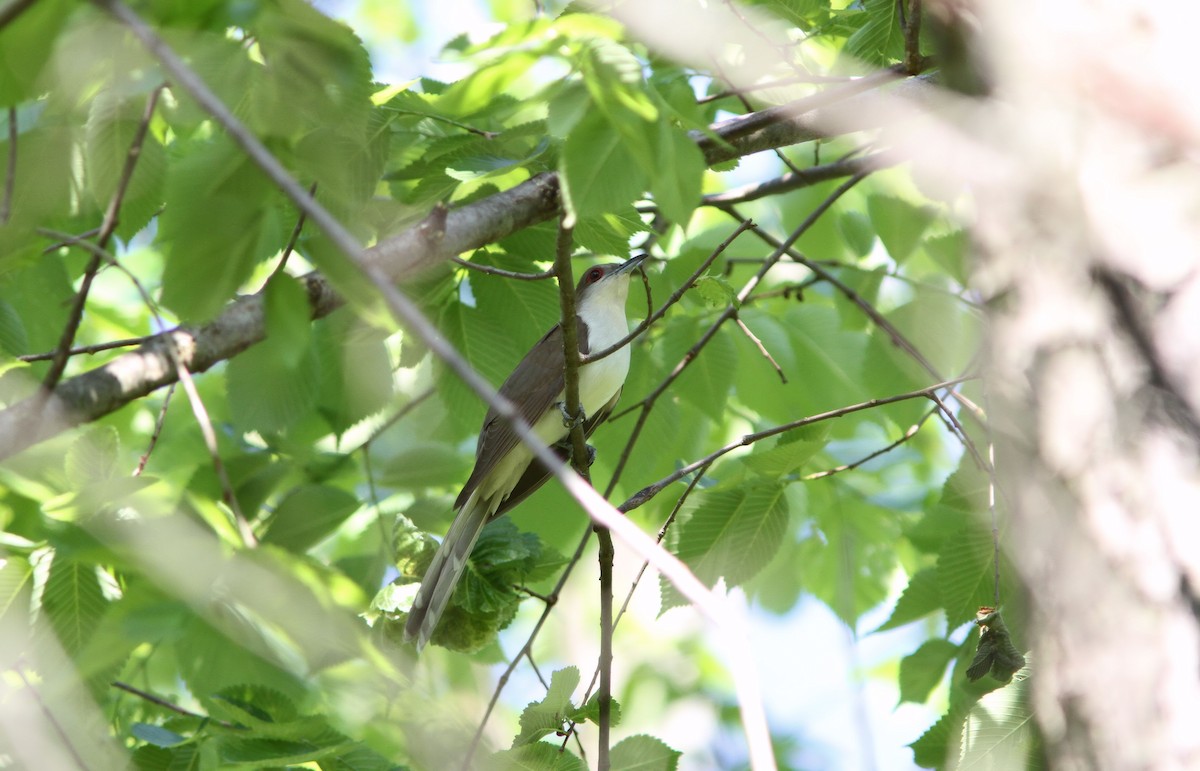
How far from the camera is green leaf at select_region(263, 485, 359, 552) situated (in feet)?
13.2

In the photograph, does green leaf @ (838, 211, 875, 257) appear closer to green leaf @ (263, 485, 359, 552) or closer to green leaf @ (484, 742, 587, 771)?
green leaf @ (263, 485, 359, 552)

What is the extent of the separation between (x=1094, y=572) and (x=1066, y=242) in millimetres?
593

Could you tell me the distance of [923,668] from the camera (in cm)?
407

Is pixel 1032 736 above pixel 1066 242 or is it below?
below

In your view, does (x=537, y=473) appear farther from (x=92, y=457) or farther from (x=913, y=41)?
(x=913, y=41)

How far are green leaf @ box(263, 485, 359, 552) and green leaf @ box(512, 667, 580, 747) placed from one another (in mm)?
1513

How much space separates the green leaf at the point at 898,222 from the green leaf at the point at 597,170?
Result: 274cm

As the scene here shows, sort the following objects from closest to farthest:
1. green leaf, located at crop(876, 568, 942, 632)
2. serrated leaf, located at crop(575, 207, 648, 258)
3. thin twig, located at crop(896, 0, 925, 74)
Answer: thin twig, located at crop(896, 0, 925, 74)
serrated leaf, located at crop(575, 207, 648, 258)
green leaf, located at crop(876, 568, 942, 632)

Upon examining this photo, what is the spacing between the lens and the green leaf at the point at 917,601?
157 inches

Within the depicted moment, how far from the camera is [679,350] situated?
4617 millimetres

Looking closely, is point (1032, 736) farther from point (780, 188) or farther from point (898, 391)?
point (780, 188)

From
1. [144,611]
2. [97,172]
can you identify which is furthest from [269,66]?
[144,611]

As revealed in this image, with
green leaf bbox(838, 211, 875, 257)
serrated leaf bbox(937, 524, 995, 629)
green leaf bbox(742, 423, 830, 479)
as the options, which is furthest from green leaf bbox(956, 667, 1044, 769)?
green leaf bbox(838, 211, 875, 257)

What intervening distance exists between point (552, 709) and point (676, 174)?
1.59m
